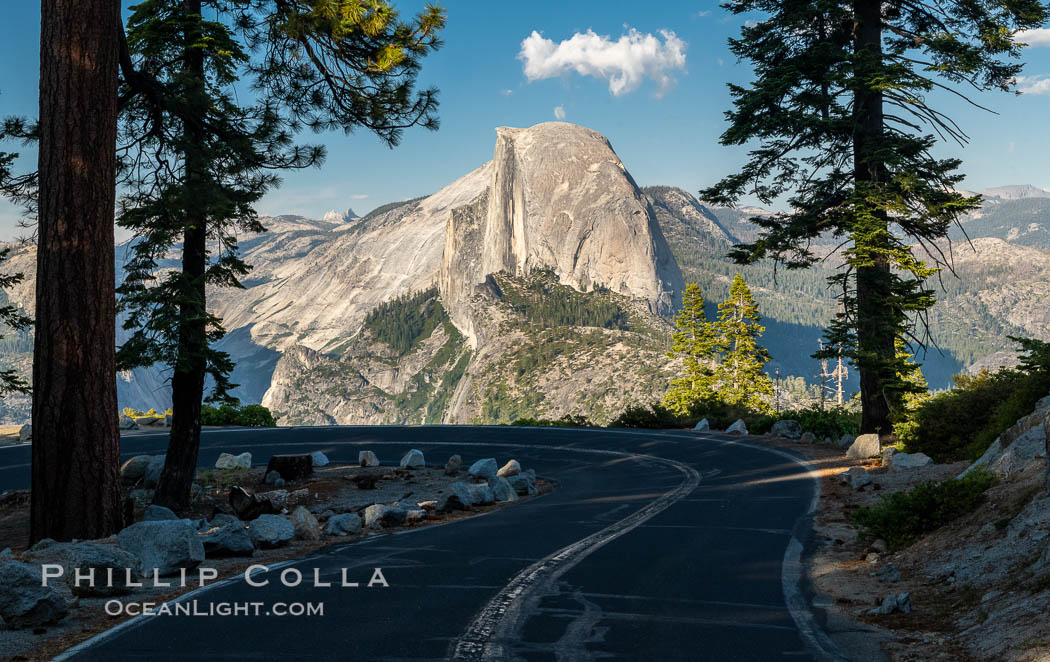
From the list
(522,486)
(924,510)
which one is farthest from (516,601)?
(522,486)

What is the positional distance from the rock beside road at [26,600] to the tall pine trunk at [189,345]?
783 centimetres

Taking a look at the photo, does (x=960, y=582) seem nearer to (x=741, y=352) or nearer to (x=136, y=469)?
(x=136, y=469)

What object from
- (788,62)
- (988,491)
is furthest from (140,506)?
(788,62)

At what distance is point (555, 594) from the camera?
6.61 metres

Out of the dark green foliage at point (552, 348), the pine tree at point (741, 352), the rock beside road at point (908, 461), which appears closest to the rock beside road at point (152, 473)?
the rock beside road at point (908, 461)

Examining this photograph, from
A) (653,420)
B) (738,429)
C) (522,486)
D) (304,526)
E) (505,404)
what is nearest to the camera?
(304,526)

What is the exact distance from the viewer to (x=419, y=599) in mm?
6430

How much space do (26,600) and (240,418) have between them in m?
33.4

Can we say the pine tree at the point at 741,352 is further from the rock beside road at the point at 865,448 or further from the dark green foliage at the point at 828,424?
the rock beside road at the point at 865,448

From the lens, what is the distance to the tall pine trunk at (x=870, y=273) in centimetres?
1934

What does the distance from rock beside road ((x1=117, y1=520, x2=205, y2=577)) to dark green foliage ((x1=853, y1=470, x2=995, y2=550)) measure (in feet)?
24.9

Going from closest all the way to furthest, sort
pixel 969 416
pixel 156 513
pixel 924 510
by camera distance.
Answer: pixel 924 510 < pixel 156 513 < pixel 969 416

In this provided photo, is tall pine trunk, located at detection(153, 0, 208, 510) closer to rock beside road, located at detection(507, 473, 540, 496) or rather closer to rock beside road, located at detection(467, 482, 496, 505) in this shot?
rock beside road, located at detection(467, 482, 496, 505)

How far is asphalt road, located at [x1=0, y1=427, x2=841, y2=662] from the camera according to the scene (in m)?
5.16
